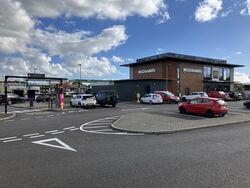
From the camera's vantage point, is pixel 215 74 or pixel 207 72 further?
pixel 215 74

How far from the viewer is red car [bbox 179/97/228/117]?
20.9m

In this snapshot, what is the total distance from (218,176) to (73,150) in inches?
183

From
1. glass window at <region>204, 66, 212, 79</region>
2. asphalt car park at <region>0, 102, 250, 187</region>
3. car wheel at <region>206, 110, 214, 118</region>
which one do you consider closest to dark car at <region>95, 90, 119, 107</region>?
car wheel at <region>206, 110, 214, 118</region>

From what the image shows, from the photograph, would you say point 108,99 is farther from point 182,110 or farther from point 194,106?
point 194,106

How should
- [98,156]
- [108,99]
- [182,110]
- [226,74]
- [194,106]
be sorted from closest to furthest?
1. [98,156]
2. [194,106]
3. [182,110]
4. [108,99]
5. [226,74]

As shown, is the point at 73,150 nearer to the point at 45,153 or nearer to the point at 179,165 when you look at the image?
the point at 45,153

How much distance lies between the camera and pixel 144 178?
625cm

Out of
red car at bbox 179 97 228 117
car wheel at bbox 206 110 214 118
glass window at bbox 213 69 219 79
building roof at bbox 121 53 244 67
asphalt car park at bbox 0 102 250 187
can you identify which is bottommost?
asphalt car park at bbox 0 102 250 187

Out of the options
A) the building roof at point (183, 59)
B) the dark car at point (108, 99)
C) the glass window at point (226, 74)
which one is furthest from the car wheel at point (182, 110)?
the glass window at point (226, 74)

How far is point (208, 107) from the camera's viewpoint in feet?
69.4

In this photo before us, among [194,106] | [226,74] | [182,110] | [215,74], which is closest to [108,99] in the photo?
[182,110]

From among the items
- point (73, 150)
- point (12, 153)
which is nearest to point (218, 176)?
point (73, 150)

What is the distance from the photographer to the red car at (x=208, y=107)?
20875 millimetres

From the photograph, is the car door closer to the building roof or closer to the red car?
the red car
